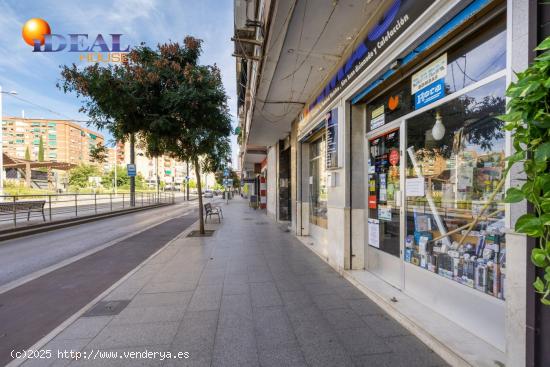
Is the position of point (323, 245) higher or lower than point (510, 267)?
lower

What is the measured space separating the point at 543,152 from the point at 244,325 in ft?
9.88

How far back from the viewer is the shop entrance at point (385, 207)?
158 inches

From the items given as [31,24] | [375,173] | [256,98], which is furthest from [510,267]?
[31,24]

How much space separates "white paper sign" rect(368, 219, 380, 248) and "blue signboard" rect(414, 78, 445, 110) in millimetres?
1947

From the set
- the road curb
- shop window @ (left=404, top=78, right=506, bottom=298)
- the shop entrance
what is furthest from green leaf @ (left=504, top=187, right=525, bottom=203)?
the road curb

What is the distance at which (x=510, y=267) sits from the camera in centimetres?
196

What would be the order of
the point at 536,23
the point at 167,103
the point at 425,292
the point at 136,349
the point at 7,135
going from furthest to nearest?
the point at 7,135, the point at 167,103, the point at 425,292, the point at 136,349, the point at 536,23

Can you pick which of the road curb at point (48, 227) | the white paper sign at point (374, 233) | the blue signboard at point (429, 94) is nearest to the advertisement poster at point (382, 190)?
the white paper sign at point (374, 233)

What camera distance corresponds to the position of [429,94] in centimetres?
336

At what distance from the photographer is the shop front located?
8.43 ft

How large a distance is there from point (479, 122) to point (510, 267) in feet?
5.06

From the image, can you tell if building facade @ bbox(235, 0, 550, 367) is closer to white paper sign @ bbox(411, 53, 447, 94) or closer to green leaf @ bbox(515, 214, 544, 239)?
white paper sign @ bbox(411, 53, 447, 94)

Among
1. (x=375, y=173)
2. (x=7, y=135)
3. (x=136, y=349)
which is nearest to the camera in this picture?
(x=136, y=349)

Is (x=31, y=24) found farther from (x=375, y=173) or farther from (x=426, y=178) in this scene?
(x=426, y=178)
